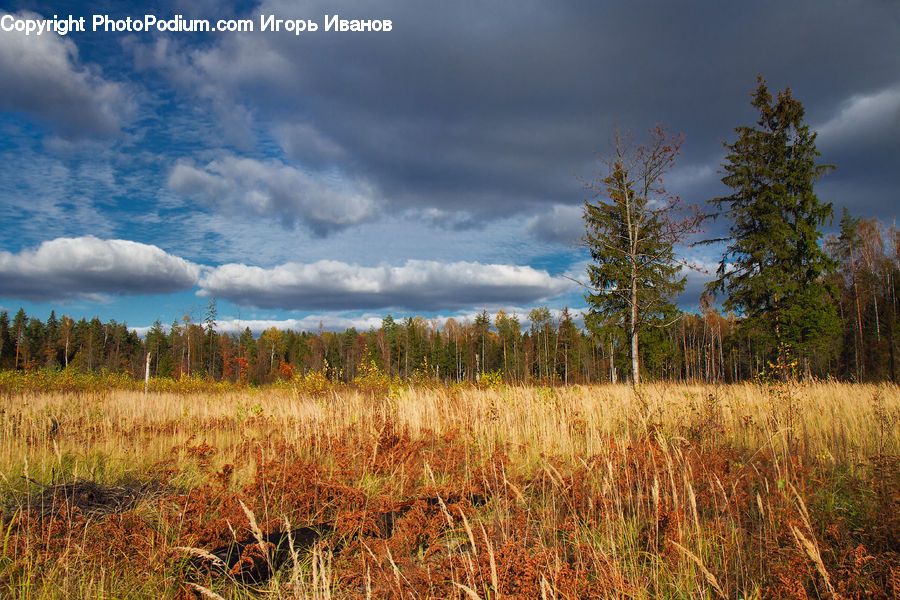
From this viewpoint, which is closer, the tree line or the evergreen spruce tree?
the tree line

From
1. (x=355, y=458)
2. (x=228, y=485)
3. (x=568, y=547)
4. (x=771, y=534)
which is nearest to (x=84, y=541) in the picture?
(x=228, y=485)

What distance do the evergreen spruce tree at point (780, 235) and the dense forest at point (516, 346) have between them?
0.89 m

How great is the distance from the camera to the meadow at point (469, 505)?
8.29 ft

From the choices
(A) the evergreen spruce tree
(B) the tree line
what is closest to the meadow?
(B) the tree line

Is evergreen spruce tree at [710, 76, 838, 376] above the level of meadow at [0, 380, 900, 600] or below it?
above

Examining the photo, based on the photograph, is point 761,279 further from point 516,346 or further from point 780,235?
point 516,346

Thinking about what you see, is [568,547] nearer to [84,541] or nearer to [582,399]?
[84,541]

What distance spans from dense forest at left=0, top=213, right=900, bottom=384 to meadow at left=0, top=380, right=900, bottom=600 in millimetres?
5844

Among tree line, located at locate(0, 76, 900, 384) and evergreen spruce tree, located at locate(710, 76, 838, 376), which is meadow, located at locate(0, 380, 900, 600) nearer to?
tree line, located at locate(0, 76, 900, 384)

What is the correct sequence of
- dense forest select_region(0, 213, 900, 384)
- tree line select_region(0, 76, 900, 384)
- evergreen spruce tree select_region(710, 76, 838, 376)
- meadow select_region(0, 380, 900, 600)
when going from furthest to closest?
1. dense forest select_region(0, 213, 900, 384)
2. evergreen spruce tree select_region(710, 76, 838, 376)
3. tree line select_region(0, 76, 900, 384)
4. meadow select_region(0, 380, 900, 600)

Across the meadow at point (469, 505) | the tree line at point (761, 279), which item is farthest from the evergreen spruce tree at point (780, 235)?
the meadow at point (469, 505)

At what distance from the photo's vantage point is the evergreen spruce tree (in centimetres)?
1939

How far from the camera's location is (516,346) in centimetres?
4119

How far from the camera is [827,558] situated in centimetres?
300
